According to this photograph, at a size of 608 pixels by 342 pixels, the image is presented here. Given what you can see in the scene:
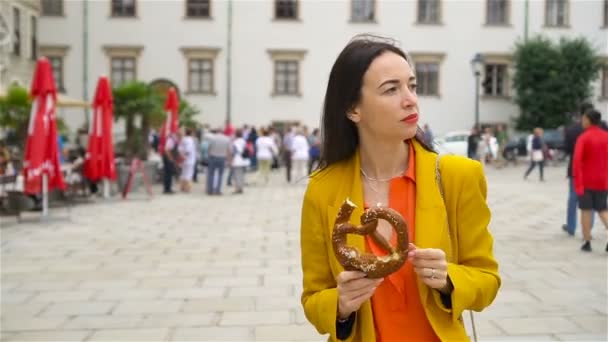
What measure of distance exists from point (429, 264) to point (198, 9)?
35.6m

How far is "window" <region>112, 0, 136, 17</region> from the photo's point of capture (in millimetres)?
35500

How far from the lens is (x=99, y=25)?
1398 inches

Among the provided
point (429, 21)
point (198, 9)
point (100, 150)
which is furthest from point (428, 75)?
point (100, 150)

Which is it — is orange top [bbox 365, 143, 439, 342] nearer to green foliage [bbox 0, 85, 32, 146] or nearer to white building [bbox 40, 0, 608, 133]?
green foliage [bbox 0, 85, 32, 146]

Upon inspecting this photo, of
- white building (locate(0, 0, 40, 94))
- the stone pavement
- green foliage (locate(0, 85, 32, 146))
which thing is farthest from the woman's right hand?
white building (locate(0, 0, 40, 94))

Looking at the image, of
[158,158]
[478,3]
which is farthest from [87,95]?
[478,3]

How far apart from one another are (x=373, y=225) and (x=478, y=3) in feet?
122

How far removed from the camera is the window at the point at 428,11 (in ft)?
120

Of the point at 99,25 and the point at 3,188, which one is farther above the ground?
the point at 99,25

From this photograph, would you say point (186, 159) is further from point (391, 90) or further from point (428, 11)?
point (428, 11)

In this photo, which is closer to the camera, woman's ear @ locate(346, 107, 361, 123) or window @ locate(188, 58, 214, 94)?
woman's ear @ locate(346, 107, 361, 123)

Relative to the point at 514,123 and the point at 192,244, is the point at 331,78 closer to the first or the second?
the point at 192,244

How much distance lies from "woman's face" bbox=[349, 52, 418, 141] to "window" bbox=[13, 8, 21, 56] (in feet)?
107

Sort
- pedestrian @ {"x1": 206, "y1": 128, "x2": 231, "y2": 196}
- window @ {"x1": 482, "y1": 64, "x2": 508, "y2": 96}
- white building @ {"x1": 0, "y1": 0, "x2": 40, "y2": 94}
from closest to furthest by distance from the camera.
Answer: pedestrian @ {"x1": 206, "y1": 128, "x2": 231, "y2": 196} → white building @ {"x1": 0, "y1": 0, "x2": 40, "y2": 94} → window @ {"x1": 482, "y1": 64, "x2": 508, "y2": 96}
